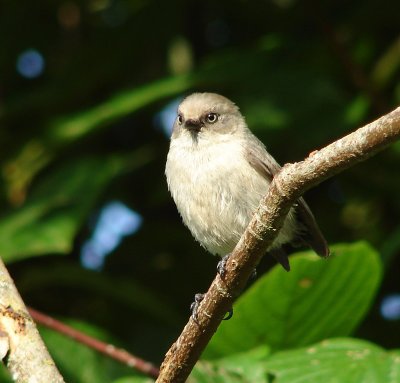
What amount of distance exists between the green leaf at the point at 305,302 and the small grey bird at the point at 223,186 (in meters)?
0.12

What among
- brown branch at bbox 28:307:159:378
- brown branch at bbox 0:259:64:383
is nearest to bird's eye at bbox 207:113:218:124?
brown branch at bbox 28:307:159:378

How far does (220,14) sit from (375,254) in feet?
8.58

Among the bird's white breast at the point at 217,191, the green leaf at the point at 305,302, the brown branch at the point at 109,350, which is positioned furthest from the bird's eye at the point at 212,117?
the brown branch at the point at 109,350

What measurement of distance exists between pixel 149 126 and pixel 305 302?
2.22 metres

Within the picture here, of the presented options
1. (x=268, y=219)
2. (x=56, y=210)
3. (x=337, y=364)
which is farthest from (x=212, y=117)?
(x=268, y=219)

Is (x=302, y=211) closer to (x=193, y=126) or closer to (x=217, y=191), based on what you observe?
(x=217, y=191)

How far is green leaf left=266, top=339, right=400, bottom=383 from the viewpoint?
125 inches

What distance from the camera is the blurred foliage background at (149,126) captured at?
4.49 metres

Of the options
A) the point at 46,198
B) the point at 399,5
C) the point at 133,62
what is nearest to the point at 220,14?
the point at 133,62

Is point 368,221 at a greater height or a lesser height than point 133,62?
lesser

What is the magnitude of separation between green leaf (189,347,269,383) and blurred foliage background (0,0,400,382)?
84 cm

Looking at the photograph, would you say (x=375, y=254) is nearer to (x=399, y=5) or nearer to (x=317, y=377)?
(x=317, y=377)

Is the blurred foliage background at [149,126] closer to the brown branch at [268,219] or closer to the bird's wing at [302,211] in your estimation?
the bird's wing at [302,211]

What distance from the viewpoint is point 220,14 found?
568 centimetres
